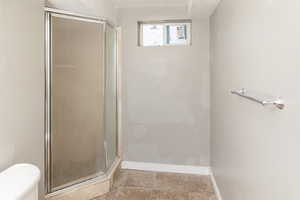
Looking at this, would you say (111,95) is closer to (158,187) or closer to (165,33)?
(165,33)

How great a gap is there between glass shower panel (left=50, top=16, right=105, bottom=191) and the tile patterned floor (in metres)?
0.37

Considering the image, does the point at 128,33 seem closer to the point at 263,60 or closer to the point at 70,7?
the point at 70,7

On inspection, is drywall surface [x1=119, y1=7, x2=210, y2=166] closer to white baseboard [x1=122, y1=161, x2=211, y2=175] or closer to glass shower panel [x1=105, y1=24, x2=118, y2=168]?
white baseboard [x1=122, y1=161, x2=211, y2=175]

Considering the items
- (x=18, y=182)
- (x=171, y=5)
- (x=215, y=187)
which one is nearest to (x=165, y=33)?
(x=171, y=5)

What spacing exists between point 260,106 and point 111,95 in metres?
2.11

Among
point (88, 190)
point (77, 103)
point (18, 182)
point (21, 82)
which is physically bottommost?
point (88, 190)

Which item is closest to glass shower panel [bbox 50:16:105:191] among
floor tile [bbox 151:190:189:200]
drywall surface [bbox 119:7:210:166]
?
drywall surface [bbox 119:7:210:166]

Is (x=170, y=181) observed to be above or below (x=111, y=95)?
below

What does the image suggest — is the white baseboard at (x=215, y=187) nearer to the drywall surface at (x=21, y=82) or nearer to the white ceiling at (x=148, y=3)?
the drywall surface at (x=21, y=82)

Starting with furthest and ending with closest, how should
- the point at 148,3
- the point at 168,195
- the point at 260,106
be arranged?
the point at 148,3 → the point at 168,195 → the point at 260,106

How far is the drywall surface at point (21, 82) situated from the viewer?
158 cm

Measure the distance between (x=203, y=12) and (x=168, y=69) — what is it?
0.83 meters

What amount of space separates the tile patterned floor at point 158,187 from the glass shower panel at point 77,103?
0.37 m

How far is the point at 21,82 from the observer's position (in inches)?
68.9
